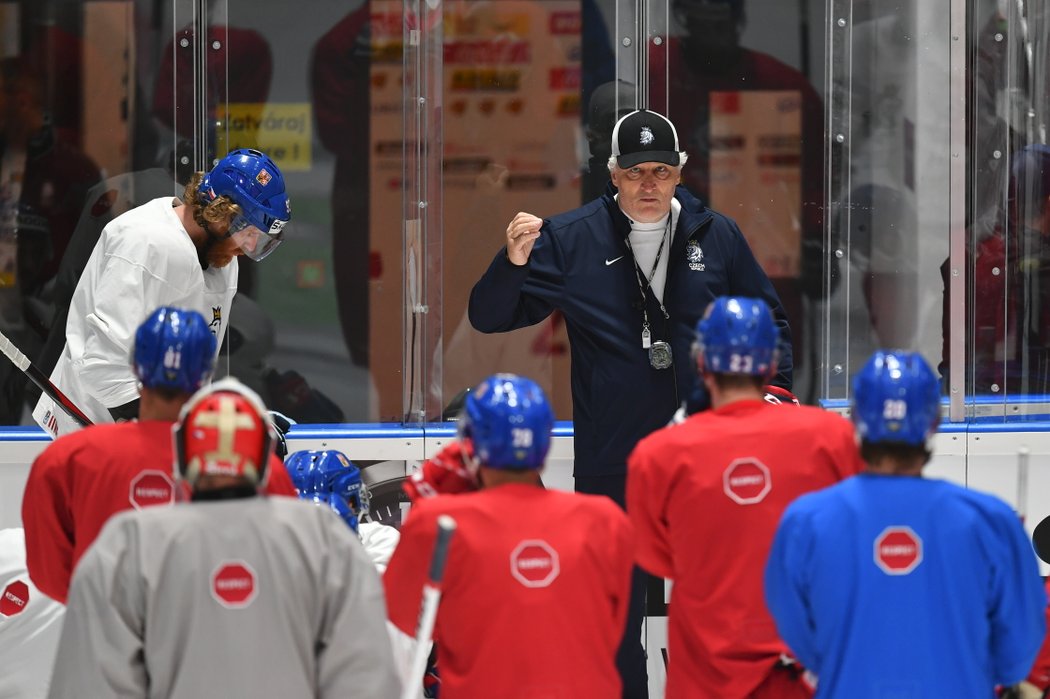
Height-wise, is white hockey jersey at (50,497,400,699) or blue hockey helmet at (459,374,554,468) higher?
blue hockey helmet at (459,374,554,468)

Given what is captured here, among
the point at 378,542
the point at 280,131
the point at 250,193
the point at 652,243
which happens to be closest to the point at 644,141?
the point at 652,243

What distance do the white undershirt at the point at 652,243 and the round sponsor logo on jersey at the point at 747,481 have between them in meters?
1.52

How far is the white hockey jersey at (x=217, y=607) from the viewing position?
3.13 metres

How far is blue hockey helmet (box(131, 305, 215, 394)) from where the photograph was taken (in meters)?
3.79

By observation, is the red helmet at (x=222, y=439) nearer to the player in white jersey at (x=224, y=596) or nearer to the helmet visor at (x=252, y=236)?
the player in white jersey at (x=224, y=596)

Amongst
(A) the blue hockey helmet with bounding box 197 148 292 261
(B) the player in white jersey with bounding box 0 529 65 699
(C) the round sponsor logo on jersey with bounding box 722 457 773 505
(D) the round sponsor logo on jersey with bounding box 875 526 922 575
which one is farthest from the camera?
(A) the blue hockey helmet with bounding box 197 148 292 261

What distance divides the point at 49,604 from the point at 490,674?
1897 mm

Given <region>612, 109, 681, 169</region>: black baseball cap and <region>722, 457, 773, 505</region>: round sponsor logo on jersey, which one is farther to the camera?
<region>612, 109, 681, 169</region>: black baseball cap

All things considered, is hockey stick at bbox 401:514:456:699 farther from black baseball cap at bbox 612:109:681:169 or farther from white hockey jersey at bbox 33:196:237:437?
black baseball cap at bbox 612:109:681:169

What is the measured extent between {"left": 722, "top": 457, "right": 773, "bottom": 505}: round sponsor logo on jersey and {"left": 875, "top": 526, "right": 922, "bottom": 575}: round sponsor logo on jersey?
50 centimetres

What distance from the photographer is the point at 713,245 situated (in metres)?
5.19

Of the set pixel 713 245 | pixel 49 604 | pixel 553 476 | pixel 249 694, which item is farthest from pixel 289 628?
pixel 553 476

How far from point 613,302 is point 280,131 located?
7.13 feet

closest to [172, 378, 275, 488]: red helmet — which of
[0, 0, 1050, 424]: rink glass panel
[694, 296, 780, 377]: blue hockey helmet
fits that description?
[694, 296, 780, 377]: blue hockey helmet
